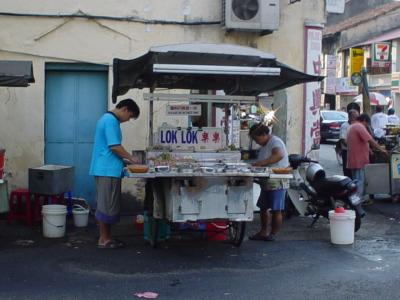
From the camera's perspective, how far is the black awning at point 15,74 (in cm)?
724

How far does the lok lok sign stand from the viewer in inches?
310

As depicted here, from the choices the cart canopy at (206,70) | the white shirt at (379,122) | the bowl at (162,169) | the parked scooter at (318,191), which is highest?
the cart canopy at (206,70)

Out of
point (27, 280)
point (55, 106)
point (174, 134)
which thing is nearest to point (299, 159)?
point (174, 134)

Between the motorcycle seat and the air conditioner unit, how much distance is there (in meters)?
2.67

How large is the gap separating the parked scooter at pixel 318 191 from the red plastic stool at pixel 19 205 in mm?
3948

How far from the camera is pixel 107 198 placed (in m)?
7.58

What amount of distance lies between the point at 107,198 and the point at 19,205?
7.12 feet

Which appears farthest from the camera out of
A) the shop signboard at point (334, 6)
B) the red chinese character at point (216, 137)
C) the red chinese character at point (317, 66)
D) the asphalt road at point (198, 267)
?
the shop signboard at point (334, 6)

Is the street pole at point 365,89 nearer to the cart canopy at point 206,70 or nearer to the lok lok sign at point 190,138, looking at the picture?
the cart canopy at point 206,70

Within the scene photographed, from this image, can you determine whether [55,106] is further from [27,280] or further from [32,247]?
[27,280]

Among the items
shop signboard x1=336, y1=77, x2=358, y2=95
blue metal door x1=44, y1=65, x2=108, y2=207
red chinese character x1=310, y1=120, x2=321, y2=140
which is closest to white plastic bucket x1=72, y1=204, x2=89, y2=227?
blue metal door x1=44, y1=65, x2=108, y2=207

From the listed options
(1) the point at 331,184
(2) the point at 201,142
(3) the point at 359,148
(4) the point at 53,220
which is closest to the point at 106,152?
(2) the point at 201,142

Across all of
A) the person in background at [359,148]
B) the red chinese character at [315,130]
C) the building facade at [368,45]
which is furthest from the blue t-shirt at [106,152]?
the building facade at [368,45]

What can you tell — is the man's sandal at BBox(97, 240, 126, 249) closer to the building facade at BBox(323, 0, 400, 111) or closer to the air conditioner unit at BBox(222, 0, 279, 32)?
the air conditioner unit at BBox(222, 0, 279, 32)
